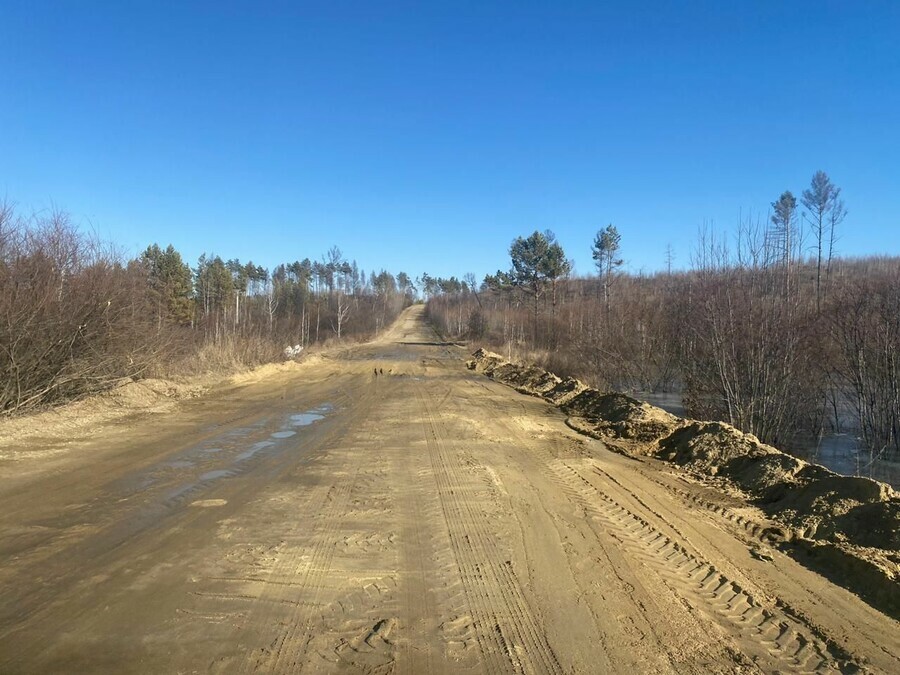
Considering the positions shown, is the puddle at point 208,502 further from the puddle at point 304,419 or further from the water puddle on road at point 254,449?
the puddle at point 304,419

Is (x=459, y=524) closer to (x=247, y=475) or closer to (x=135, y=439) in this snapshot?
(x=247, y=475)

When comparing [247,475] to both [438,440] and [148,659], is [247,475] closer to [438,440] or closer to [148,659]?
[438,440]

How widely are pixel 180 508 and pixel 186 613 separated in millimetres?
2755

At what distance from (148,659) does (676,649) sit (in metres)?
3.45

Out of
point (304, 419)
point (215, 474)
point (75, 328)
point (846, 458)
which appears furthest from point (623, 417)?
point (75, 328)

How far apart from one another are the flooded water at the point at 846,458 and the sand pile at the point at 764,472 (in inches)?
101

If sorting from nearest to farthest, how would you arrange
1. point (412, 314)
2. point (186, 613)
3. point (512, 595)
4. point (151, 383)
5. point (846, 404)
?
point (186, 613) → point (512, 595) → point (846, 404) → point (151, 383) → point (412, 314)

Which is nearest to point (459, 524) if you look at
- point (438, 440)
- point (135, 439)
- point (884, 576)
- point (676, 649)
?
point (676, 649)

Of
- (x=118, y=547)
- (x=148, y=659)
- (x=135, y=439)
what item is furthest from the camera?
(x=135, y=439)

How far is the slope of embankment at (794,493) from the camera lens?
5078mm

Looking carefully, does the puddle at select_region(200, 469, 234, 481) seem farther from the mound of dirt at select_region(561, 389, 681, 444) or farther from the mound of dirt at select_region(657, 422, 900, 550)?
the mound of dirt at select_region(561, 389, 681, 444)

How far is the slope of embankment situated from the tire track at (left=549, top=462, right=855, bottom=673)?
1.08 metres

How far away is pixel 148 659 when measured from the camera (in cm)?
345

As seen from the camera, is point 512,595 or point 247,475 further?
point 247,475
